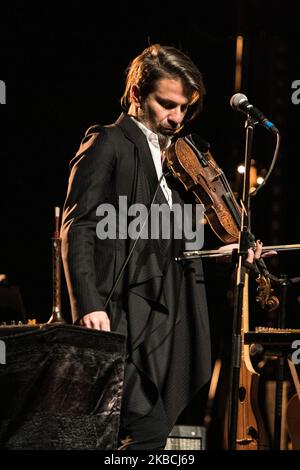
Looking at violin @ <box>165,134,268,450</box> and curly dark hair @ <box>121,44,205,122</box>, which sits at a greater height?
curly dark hair @ <box>121,44,205,122</box>

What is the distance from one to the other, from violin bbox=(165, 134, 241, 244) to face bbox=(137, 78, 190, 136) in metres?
0.08

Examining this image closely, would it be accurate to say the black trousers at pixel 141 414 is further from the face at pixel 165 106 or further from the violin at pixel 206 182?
the face at pixel 165 106

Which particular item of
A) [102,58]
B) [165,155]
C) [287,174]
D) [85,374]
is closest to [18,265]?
[102,58]

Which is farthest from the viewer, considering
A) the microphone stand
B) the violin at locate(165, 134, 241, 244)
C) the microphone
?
the violin at locate(165, 134, 241, 244)

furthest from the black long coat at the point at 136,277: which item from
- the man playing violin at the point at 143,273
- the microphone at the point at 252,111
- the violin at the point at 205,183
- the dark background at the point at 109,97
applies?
the dark background at the point at 109,97

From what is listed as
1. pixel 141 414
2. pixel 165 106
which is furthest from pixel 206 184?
pixel 141 414

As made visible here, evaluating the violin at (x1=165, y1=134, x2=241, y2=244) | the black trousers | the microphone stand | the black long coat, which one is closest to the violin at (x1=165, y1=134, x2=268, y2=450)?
the violin at (x1=165, y1=134, x2=241, y2=244)

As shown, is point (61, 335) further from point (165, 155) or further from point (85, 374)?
point (165, 155)

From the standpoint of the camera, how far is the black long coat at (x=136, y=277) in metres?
2.57

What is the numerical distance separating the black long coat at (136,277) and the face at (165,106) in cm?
9

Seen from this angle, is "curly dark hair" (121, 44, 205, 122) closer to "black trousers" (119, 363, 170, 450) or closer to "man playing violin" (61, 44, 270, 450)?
"man playing violin" (61, 44, 270, 450)

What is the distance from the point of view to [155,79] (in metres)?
2.83

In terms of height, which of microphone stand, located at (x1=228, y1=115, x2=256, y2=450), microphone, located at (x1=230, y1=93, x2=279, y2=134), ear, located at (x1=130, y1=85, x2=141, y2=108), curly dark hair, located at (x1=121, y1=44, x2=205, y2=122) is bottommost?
microphone stand, located at (x1=228, y1=115, x2=256, y2=450)

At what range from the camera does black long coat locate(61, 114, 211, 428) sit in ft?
8.45
